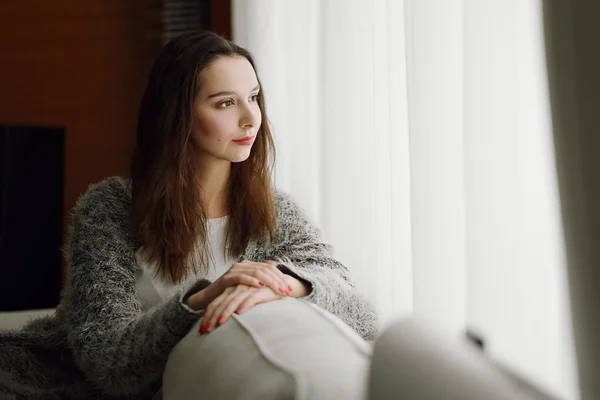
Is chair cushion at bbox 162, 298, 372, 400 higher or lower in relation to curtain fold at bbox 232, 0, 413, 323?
lower

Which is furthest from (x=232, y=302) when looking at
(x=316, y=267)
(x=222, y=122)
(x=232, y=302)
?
(x=222, y=122)

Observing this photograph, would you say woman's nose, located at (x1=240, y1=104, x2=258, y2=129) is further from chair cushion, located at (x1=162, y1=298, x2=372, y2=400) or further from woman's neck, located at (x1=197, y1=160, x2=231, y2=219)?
chair cushion, located at (x1=162, y1=298, x2=372, y2=400)

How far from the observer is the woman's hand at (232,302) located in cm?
94

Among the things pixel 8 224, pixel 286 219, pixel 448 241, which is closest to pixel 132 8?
pixel 8 224

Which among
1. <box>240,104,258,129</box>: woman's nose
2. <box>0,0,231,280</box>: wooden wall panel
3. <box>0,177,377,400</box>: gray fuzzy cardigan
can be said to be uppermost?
<box>0,0,231,280</box>: wooden wall panel

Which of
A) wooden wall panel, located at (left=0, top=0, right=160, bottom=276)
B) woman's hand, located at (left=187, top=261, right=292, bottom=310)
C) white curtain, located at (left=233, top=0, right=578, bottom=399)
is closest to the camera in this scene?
woman's hand, located at (left=187, top=261, right=292, bottom=310)


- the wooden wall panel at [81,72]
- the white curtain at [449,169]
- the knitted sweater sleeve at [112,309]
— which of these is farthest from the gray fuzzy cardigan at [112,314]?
the wooden wall panel at [81,72]

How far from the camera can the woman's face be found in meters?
1.63

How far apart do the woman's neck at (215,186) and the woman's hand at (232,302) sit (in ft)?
1.96

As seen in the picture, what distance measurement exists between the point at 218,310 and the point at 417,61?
85 centimetres

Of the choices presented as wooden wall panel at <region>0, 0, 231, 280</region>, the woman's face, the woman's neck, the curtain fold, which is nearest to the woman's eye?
the woman's face

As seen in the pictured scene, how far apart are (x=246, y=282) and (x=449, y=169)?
1.92 feet

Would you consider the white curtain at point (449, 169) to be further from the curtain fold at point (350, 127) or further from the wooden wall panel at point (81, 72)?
the wooden wall panel at point (81, 72)

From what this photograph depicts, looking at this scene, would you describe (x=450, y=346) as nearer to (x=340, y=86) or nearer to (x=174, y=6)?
(x=340, y=86)
